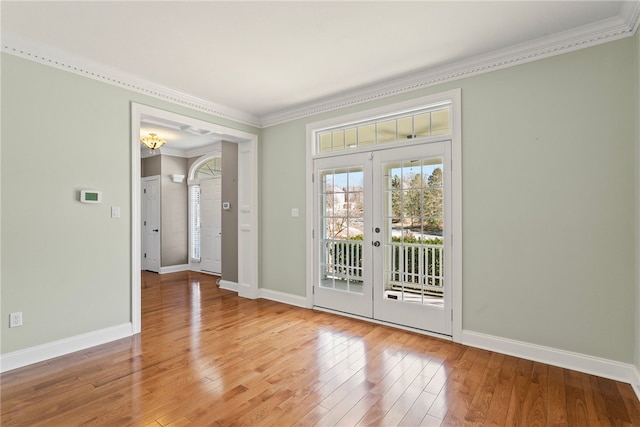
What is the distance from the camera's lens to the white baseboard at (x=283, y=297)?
450cm

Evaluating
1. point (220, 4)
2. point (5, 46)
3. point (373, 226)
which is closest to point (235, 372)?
point (373, 226)

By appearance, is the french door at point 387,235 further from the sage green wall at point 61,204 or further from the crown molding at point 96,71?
the sage green wall at point 61,204

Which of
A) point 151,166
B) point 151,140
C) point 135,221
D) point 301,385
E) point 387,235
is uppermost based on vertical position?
point 151,140

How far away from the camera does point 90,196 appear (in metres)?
3.14

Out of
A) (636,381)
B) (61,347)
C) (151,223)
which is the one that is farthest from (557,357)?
(151,223)

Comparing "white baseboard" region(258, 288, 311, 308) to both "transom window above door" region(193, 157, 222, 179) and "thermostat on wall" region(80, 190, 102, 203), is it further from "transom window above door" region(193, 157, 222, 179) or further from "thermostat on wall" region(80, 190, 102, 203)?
"transom window above door" region(193, 157, 222, 179)

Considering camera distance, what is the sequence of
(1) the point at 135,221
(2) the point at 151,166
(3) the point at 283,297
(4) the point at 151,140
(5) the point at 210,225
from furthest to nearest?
(2) the point at 151,166 < (5) the point at 210,225 < (4) the point at 151,140 < (3) the point at 283,297 < (1) the point at 135,221

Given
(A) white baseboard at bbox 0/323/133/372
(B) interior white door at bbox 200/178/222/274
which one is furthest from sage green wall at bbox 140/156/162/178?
(A) white baseboard at bbox 0/323/133/372

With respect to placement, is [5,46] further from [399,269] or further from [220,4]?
[399,269]

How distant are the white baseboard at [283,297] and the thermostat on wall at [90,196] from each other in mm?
2567

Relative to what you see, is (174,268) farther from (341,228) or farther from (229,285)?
(341,228)

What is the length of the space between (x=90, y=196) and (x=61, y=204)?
0.78 ft

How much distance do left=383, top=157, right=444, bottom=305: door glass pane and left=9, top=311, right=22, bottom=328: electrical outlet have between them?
3.47 metres

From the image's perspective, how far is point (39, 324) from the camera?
9.36 feet
